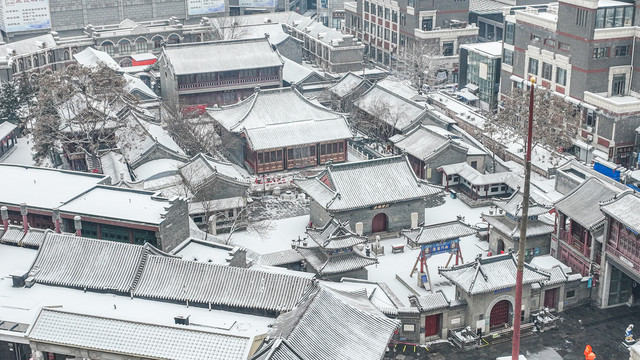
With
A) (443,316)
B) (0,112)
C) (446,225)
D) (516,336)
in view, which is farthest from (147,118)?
(516,336)

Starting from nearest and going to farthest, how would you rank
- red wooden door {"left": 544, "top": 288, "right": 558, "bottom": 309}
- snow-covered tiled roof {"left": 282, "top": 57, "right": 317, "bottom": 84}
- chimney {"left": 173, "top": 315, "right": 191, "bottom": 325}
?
chimney {"left": 173, "top": 315, "right": 191, "bottom": 325} < red wooden door {"left": 544, "top": 288, "right": 558, "bottom": 309} < snow-covered tiled roof {"left": 282, "top": 57, "right": 317, "bottom": 84}

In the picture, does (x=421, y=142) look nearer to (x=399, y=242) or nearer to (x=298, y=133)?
(x=298, y=133)

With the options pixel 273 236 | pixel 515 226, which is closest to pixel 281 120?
pixel 273 236

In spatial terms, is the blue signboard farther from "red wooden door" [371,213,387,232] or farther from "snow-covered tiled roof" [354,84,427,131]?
"snow-covered tiled roof" [354,84,427,131]

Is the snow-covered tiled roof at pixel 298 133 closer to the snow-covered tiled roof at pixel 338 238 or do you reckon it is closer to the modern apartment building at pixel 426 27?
the snow-covered tiled roof at pixel 338 238

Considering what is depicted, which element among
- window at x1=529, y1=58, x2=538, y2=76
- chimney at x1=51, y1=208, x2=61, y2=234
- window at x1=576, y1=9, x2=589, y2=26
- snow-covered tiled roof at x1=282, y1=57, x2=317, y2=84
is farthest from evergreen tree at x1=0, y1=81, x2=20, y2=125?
window at x1=576, y1=9, x2=589, y2=26

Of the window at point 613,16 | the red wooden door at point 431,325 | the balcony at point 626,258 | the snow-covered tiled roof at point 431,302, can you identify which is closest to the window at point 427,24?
the window at point 613,16
